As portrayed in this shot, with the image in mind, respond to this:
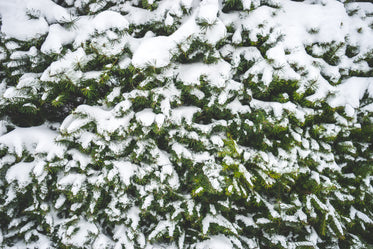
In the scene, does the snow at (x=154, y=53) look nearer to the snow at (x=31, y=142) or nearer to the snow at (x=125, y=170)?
the snow at (x=125, y=170)

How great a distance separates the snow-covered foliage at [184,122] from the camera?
187 centimetres

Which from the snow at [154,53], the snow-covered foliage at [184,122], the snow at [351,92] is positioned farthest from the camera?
the snow at [351,92]

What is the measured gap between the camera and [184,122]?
78.4 inches

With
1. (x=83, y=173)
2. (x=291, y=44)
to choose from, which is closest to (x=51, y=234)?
(x=83, y=173)

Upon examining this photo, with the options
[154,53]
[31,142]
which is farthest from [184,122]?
[31,142]

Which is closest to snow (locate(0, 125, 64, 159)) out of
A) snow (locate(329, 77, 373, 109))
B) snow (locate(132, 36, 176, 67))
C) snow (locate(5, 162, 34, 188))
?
snow (locate(5, 162, 34, 188))

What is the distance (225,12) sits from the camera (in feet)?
7.29

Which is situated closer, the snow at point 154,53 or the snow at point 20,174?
the snow at point 154,53

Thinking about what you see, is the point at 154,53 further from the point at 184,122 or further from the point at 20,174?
the point at 20,174

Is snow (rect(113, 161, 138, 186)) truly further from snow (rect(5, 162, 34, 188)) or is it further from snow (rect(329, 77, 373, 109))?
snow (rect(329, 77, 373, 109))

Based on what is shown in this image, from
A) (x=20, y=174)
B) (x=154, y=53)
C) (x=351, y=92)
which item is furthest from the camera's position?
(x=351, y=92)

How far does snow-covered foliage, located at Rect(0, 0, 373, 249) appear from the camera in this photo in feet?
6.15

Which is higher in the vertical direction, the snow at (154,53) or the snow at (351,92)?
the snow at (154,53)

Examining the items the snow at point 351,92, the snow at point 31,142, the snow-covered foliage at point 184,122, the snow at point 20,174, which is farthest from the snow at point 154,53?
the snow at point 351,92
